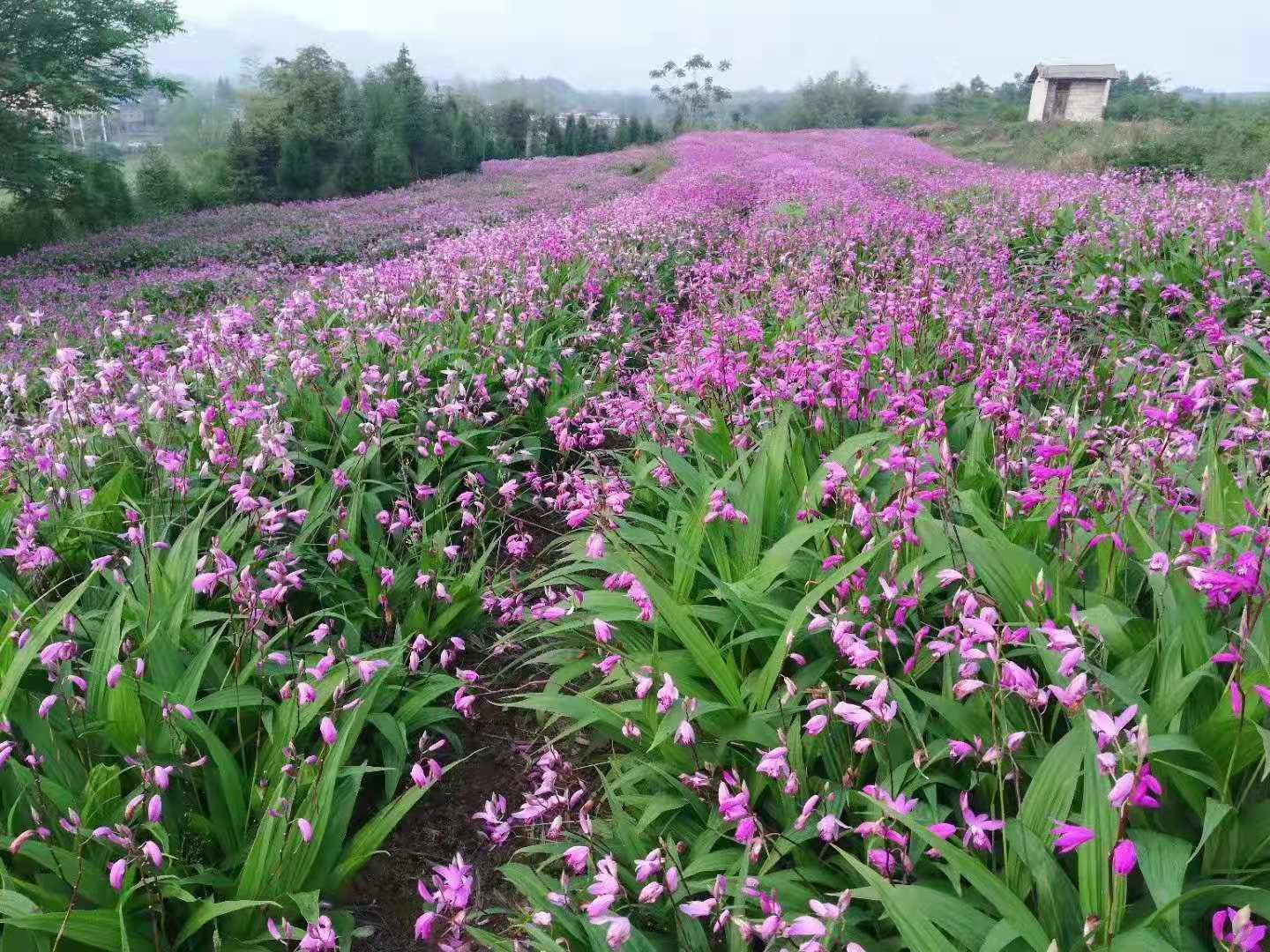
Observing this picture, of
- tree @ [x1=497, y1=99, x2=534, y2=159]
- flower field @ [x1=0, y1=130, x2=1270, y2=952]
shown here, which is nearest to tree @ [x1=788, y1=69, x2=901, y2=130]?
tree @ [x1=497, y1=99, x2=534, y2=159]

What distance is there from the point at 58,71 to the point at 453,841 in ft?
81.1

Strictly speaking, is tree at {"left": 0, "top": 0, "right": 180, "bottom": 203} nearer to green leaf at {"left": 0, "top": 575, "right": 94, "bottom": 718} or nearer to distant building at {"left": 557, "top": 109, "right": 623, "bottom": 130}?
green leaf at {"left": 0, "top": 575, "right": 94, "bottom": 718}

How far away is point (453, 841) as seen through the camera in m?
2.67

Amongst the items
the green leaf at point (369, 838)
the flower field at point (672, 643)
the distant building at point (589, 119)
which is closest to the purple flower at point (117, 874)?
the flower field at point (672, 643)

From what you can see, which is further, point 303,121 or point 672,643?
point 303,121

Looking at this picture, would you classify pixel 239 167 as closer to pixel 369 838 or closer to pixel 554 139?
pixel 554 139

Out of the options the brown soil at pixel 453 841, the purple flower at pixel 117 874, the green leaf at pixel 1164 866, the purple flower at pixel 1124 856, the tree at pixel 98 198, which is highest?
the tree at pixel 98 198

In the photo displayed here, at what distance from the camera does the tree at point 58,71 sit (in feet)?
57.8

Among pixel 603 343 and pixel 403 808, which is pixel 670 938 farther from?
pixel 603 343

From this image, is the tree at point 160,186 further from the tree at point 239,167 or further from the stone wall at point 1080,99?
the stone wall at point 1080,99

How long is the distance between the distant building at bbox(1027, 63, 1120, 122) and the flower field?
5119cm

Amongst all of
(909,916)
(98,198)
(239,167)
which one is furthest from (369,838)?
(239,167)

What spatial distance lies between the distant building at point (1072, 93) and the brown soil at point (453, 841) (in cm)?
5468

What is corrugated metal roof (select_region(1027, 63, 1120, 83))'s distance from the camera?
46.6 meters
